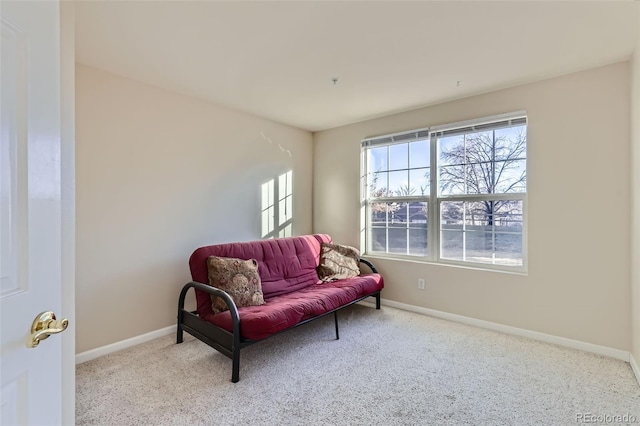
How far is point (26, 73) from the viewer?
2.48 feet

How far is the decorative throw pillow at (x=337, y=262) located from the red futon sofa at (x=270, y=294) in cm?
6

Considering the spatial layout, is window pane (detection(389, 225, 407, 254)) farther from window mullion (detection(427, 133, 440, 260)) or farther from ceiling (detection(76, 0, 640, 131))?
ceiling (detection(76, 0, 640, 131))

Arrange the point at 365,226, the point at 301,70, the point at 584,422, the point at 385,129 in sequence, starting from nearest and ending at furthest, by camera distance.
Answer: the point at 584,422 < the point at 301,70 < the point at 385,129 < the point at 365,226

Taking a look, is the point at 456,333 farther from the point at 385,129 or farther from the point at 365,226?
the point at 385,129

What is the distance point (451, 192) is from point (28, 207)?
→ 3405 mm

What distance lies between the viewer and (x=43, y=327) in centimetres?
77

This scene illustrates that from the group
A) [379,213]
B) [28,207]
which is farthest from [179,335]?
[379,213]

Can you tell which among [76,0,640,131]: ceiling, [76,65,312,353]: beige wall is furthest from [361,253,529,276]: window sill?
[76,0,640,131]: ceiling

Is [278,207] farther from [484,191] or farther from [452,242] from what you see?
[484,191]

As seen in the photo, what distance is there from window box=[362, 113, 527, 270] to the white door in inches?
130

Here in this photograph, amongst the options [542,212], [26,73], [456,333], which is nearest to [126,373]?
[26,73]

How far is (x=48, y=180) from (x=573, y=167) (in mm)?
3424

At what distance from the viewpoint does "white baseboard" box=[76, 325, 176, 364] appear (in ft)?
7.80

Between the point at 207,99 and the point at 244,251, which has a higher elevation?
the point at 207,99
